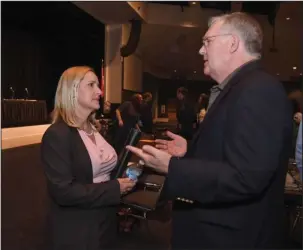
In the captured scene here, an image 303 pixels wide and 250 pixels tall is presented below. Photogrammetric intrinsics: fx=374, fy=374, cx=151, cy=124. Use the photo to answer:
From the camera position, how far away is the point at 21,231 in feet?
9.34

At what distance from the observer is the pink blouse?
143cm

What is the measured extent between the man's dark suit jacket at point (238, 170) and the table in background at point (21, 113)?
2.71 meters

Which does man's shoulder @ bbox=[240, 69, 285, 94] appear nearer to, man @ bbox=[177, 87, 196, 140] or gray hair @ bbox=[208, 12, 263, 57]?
gray hair @ bbox=[208, 12, 263, 57]

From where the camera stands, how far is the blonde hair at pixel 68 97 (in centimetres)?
148

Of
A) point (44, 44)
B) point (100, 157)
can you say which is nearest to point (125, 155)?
point (100, 157)

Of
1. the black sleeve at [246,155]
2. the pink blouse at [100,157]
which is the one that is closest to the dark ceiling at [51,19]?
the pink blouse at [100,157]

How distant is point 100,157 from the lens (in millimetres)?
1457

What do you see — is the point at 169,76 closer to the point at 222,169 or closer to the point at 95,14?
the point at 95,14

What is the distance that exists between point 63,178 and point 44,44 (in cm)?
686

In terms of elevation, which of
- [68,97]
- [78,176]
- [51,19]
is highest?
[51,19]

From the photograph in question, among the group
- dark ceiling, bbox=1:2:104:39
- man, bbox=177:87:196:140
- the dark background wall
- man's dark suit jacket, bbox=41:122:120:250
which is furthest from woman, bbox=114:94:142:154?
man's dark suit jacket, bbox=41:122:120:250

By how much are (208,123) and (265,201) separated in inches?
10.2

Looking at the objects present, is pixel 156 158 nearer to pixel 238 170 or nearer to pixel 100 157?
pixel 238 170

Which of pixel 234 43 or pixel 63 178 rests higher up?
pixel 234 43
